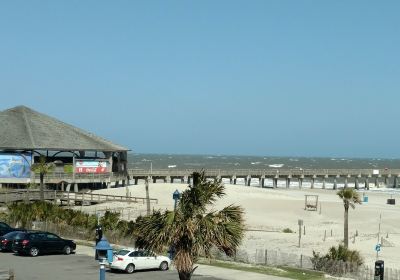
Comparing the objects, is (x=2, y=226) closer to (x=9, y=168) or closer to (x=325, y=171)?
(x=9, y=168)

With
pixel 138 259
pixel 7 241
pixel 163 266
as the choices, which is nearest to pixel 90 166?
pixel 7 241

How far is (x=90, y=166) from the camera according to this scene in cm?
7838

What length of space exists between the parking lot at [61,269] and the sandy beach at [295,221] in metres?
7.99

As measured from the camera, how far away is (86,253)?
39.1m

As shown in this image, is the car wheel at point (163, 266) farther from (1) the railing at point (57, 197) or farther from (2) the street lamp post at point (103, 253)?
(1) the railing at point (57, 197)

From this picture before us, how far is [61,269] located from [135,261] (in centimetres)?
400

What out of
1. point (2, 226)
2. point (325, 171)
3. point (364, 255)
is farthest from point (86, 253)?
point (325, 171)

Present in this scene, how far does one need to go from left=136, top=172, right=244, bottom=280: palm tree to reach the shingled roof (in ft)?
182

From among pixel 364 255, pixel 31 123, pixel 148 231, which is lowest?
pixel 364 255

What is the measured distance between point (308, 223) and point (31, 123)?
1405 inches

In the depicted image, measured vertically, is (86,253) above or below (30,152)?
below

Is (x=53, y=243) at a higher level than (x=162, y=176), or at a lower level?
lower

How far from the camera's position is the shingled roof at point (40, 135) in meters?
73.7

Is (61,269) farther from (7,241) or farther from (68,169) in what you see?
(68,169)
